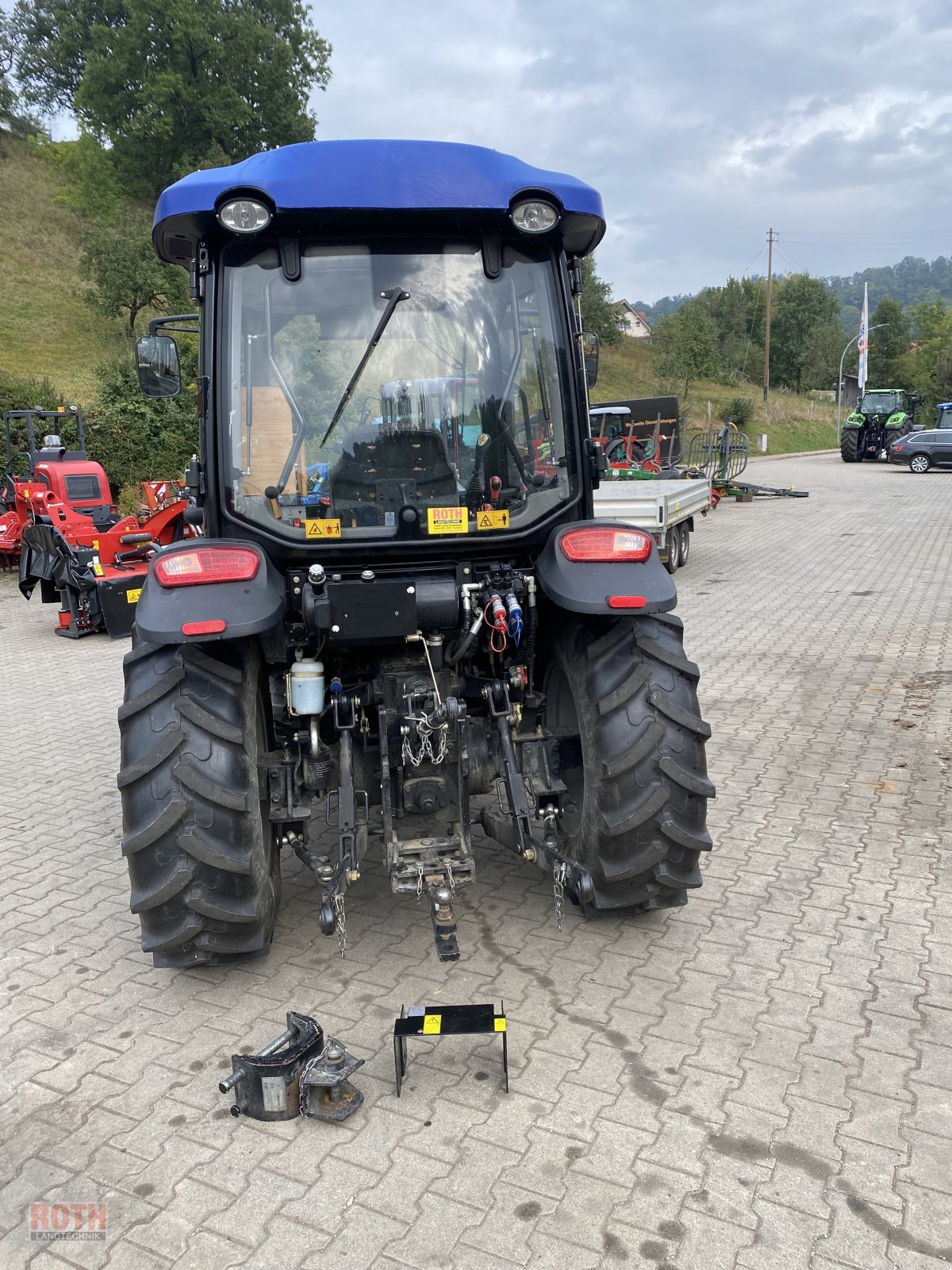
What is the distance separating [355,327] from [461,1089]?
8.52 feet

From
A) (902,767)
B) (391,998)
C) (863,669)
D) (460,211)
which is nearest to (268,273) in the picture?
(460,211)

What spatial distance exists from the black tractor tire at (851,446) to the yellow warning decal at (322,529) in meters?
32.0

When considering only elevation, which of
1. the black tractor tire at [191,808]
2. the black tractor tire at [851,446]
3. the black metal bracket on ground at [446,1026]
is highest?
the black tractor tire at [851,446]

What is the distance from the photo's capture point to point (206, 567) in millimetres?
3320

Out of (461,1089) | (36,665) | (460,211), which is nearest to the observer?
(461,1089)

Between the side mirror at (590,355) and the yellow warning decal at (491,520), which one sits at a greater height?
the side mirror at (590,355)

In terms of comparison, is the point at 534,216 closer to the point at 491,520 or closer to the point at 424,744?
the point at 491,520

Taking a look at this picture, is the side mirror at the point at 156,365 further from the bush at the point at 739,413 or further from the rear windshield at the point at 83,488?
the bush at the point at 739,413

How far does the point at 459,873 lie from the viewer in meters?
3.43

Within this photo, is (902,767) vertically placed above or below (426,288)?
below

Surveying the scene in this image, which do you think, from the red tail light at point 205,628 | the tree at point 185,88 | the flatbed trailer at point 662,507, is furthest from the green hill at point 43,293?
the red tail light at point 205,628

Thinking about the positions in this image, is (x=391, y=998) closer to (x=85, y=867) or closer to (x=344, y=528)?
(x=344, y=528)

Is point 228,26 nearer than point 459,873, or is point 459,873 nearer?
point 459,873

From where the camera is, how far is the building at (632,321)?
50.6 m
